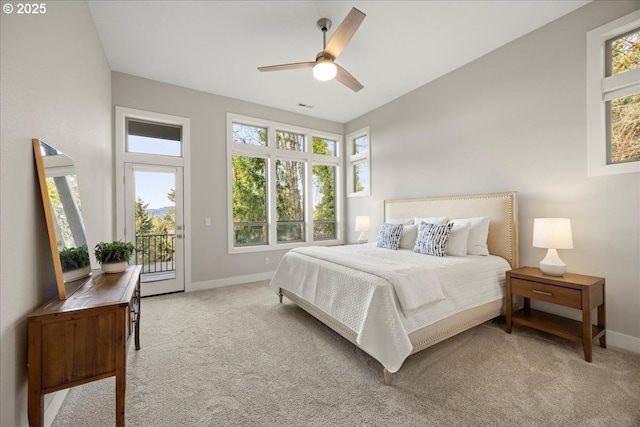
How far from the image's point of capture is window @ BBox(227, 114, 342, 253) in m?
4.82

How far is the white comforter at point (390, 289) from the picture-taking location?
1944 millimetres

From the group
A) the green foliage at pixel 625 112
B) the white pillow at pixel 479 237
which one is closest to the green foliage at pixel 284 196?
the white pillow at pixel 479 237

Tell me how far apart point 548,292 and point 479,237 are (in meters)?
0.86

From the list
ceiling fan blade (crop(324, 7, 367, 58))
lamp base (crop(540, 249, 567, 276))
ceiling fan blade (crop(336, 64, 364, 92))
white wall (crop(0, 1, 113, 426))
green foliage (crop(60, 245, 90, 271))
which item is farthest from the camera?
ceiling fan blade (crop(336, 64, 364, 92))

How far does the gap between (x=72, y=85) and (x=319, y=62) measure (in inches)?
82.5

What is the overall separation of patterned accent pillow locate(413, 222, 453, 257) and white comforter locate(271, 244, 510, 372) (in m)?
0.14

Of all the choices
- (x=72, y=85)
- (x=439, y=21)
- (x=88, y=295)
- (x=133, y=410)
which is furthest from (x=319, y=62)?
(x=133, y=410)

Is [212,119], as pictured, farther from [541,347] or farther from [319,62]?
[541,347]

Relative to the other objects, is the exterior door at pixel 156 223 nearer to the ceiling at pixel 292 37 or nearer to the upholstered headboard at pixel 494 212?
the ceiling at pixel 292 37

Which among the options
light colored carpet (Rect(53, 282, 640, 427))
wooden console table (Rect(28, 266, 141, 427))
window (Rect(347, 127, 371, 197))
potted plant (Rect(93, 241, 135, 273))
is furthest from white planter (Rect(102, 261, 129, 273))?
window (Rect(347, 127, 371, 197))

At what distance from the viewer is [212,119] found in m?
4.46

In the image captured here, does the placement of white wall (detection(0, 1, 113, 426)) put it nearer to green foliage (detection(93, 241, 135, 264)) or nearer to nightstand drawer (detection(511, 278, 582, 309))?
green foliage (detection(93, 241, 135, 264))

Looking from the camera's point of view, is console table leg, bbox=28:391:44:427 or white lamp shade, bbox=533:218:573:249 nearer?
console table leg, bbox=28:391:44:427

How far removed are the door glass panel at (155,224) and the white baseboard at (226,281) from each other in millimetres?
352
